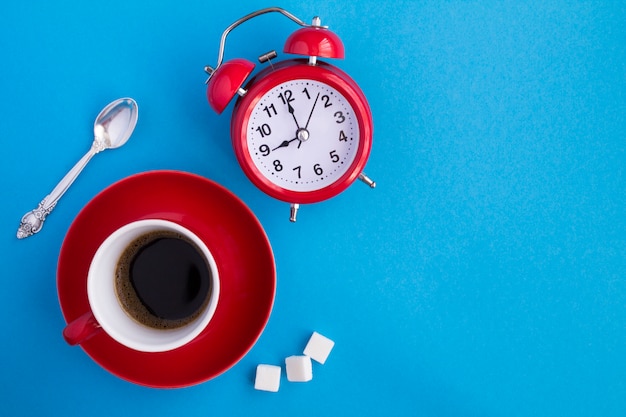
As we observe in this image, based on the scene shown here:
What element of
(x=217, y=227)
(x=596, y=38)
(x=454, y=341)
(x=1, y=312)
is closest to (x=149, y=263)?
(x=217, y=227)

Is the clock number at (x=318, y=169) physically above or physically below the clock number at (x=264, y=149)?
above

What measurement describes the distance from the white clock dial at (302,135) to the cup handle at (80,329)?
40 centimetres

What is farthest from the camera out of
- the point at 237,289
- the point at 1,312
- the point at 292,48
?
the point at 1,312

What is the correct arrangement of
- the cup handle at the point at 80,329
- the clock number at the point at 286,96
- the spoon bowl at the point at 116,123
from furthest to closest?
the spoon bowl at the point at 116,123 → the clock number at the point at 286,96 → the cup handle at the point at 80,329

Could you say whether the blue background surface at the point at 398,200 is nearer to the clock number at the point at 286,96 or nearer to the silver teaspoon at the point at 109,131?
the silver teaspoon at the point at 109,131

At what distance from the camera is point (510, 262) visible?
1260mm

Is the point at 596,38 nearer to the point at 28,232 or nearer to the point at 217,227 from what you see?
the point at 217,227

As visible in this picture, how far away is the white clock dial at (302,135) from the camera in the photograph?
40.6 inches

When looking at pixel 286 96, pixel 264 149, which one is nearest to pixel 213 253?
pixel 264 149

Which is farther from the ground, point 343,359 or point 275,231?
point 275,231

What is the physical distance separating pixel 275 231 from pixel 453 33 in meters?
0.57

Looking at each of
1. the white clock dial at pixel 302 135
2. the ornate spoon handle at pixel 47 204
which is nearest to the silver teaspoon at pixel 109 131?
the ornate spoon handle at pixel 47 204

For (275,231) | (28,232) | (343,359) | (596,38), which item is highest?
(596,38)

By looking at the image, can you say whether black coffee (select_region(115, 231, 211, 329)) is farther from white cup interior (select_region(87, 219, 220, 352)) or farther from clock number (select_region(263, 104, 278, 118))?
clock number (select_region(263, 104, 278, 118))
